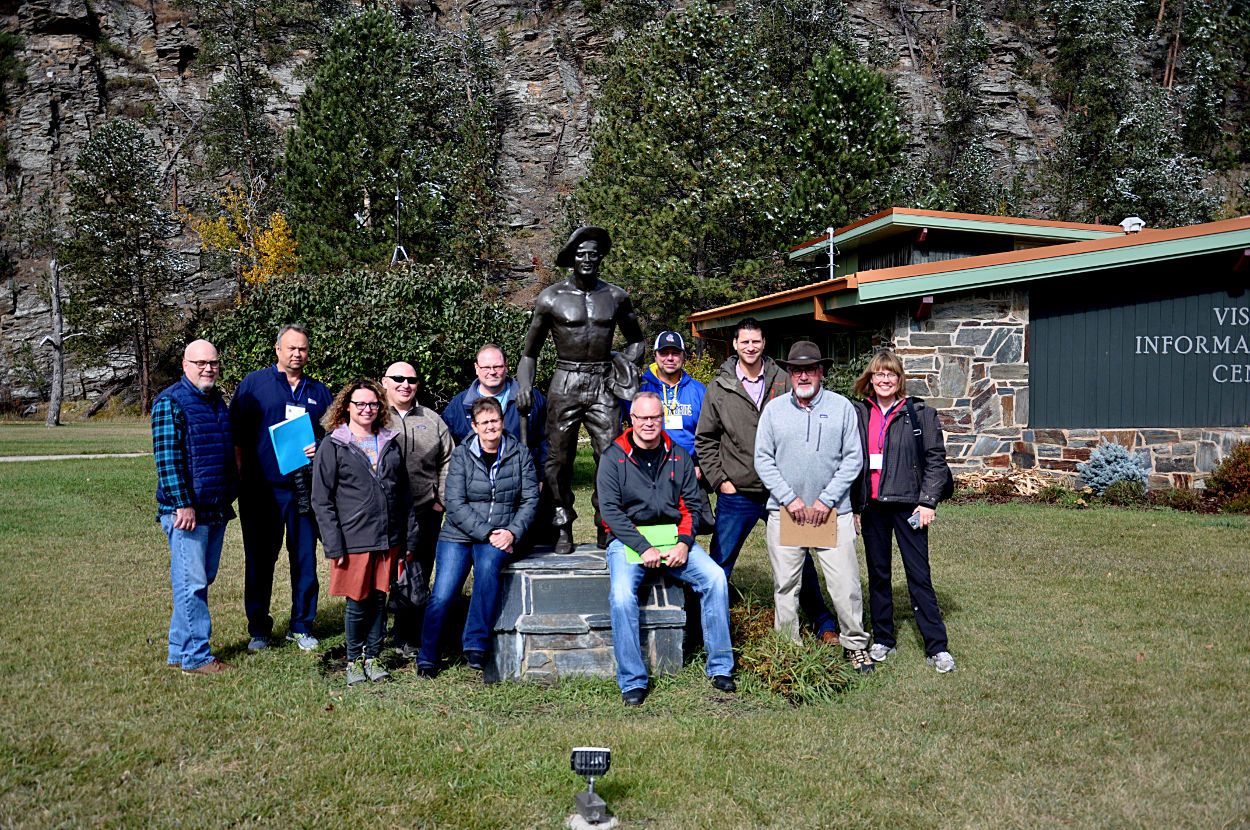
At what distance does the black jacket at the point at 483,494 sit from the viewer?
16.7 ft

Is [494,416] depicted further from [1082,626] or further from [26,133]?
[26,133]

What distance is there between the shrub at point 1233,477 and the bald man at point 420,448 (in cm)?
1034

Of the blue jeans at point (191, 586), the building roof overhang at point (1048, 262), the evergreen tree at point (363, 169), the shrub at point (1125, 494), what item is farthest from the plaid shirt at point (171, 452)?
the evergreen tree at point (363, 169)

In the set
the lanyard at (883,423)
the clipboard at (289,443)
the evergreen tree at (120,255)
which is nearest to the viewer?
the lanyard at (883,423)

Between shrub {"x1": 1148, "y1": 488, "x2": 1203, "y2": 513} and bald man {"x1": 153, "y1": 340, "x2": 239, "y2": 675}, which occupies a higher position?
bald man {"x1": 153, "y1": 340, "x2": 239, "y2": 675}

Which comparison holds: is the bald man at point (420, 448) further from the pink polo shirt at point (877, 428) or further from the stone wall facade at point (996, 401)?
the stone wall facade at point (996, 401)

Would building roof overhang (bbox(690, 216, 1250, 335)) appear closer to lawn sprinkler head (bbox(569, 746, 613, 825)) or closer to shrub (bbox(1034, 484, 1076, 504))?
shrub (bbox(1034, 484, 1076, 504))

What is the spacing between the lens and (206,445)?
501 centimetres

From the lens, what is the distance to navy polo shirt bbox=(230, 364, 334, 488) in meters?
5.47

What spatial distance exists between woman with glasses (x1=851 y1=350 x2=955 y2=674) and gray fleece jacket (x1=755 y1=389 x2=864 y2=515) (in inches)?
6.9

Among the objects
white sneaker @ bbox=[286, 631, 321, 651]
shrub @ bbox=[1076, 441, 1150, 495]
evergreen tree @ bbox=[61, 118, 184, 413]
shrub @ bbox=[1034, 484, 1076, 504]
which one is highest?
evergreen tree @ bbox=[61, 118, 184, 413]

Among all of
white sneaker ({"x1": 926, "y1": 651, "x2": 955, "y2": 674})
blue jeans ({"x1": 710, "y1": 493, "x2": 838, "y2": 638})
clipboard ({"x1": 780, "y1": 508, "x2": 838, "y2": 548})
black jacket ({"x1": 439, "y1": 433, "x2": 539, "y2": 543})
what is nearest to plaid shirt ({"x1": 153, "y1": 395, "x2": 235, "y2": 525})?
black jacket ({"x1": 439, "y1": 433, "x2": 539, "y2": 543})

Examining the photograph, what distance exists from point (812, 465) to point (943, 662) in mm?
1436

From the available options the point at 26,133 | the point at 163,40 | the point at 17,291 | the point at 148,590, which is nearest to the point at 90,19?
the point at 163,40
